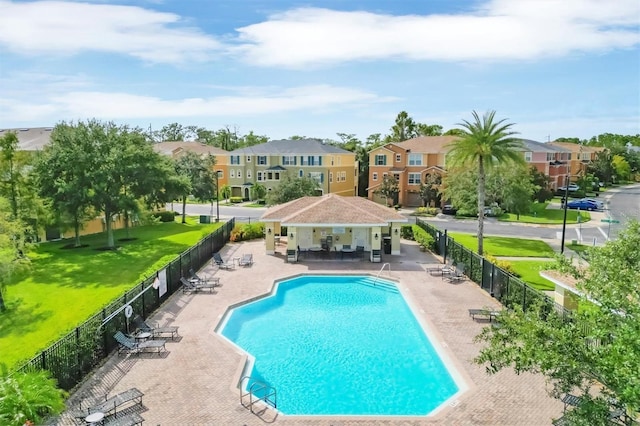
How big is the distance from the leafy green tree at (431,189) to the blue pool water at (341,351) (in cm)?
3438

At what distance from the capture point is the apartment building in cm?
6512

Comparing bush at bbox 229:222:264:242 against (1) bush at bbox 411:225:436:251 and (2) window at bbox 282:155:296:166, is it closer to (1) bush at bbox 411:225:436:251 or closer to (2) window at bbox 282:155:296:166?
(1) bush at bbox 411:225:436:251

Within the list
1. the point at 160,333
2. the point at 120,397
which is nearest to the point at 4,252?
the point at 160,333

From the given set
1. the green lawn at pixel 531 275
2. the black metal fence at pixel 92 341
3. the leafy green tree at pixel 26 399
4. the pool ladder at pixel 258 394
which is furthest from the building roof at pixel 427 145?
the leafy green tree at pixel 26 399

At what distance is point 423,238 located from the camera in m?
35.2

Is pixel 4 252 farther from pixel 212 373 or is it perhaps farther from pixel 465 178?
pixel 465 178

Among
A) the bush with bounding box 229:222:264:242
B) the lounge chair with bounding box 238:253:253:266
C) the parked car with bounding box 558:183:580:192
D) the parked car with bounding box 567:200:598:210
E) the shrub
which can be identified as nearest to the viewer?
the lounge chair with bounding box 238:253:253:266

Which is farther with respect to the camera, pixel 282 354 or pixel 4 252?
pixel 4 252

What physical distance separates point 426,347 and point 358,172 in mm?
57244

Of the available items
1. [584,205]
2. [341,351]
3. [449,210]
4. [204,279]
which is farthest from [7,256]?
[584,205]

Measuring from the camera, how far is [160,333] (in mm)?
18328

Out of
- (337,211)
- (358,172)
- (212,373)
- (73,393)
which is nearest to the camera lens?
(73,393)

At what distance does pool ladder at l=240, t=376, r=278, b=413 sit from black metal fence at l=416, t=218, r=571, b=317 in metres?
8.69

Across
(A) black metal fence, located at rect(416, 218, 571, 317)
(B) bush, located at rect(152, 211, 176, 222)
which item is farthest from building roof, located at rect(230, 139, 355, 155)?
(A) black metal fence, located at rect(416, 218, 571, 317)
